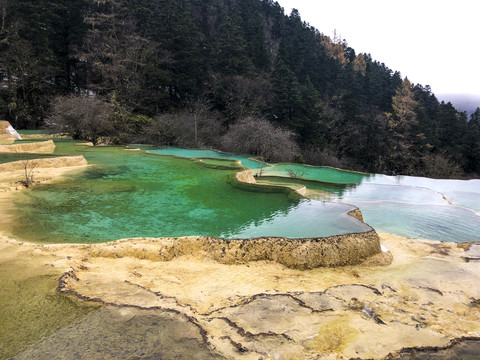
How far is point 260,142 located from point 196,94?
1268 centimetres

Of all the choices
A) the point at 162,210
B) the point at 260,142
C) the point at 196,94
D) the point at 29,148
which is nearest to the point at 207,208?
the point at 162,210

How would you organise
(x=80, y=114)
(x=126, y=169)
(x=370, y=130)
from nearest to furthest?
(x=126, y=169) < (x=80, y=114) < (x=370, y=130)

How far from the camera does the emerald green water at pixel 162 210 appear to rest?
4.50 meters

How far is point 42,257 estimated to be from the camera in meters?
3.36

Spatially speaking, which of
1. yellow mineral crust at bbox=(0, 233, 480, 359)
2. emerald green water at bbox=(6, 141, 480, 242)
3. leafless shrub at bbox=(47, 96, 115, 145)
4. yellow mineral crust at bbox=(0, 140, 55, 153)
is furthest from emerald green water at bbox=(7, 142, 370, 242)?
leafless shrub at bbox=(47, 96, 115, 145)

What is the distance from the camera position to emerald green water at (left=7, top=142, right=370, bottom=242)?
14.8 feet

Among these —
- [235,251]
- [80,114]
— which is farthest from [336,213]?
[80,114]

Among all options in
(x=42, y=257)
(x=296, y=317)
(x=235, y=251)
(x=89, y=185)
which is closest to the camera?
(x=296, y=317)

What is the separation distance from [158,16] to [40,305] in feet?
92.7

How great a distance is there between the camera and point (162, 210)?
543 centimetres

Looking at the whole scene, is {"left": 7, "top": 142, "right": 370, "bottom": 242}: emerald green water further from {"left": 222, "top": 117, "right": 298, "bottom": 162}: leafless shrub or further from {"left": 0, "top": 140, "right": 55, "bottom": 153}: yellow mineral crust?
{"left": 222, "top": 117, "right": 298, "bottom": 162}: leafless shrub

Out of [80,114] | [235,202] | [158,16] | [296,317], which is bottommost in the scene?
[296,317]

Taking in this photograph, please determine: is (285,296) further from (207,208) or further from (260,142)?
(260,142)

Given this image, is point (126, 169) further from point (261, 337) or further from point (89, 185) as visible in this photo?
point (261, 337)
